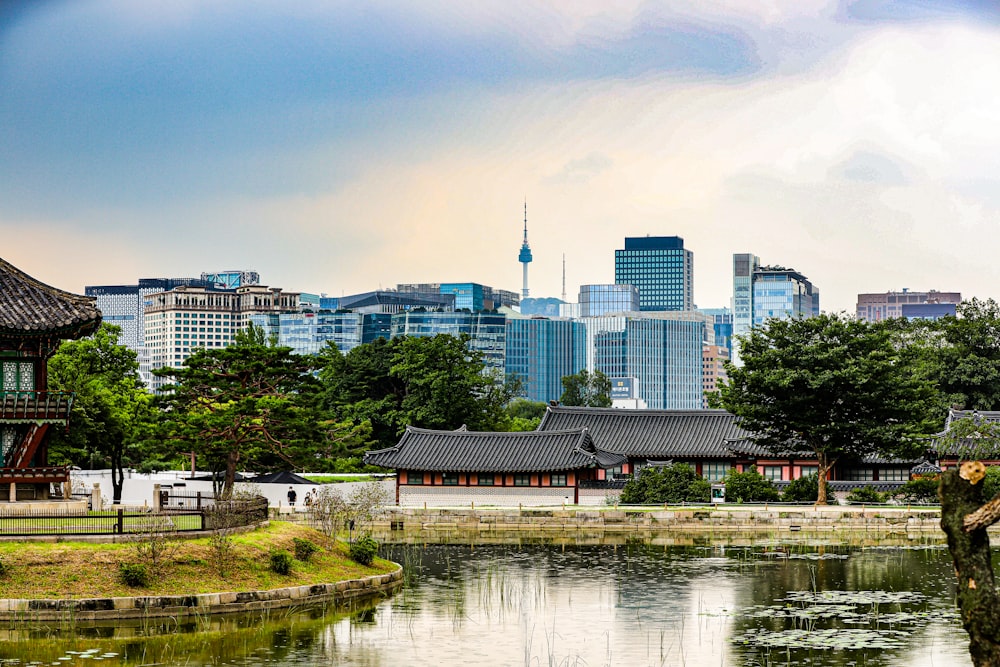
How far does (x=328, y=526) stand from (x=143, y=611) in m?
12.8

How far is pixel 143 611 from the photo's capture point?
121 feet

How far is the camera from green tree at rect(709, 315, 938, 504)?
2869 inches

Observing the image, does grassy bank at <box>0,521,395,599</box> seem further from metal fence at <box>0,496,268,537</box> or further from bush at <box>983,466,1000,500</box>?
bush at <box>983,466,1000,500</box>

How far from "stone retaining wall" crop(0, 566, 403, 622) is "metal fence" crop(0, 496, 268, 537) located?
318 cm

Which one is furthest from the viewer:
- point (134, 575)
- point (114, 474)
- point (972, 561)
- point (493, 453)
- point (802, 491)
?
point (493, 453)

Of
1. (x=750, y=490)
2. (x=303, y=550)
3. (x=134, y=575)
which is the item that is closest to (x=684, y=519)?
(x=750, y=490)

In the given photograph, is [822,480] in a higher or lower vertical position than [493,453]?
lower

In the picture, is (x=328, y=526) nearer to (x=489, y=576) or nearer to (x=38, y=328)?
(x=489, y=576)

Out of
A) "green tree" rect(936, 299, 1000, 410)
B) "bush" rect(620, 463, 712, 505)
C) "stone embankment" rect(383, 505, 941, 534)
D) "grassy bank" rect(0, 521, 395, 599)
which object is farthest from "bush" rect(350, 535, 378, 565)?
"green tree" rect(936, 299, 1000, 410)

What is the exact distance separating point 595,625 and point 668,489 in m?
38.6

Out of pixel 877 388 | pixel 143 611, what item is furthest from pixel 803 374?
pixel 143 611

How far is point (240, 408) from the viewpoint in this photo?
202ft

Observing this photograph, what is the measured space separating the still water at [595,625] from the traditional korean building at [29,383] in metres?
13.6

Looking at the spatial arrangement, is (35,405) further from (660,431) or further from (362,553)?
(660,431)
